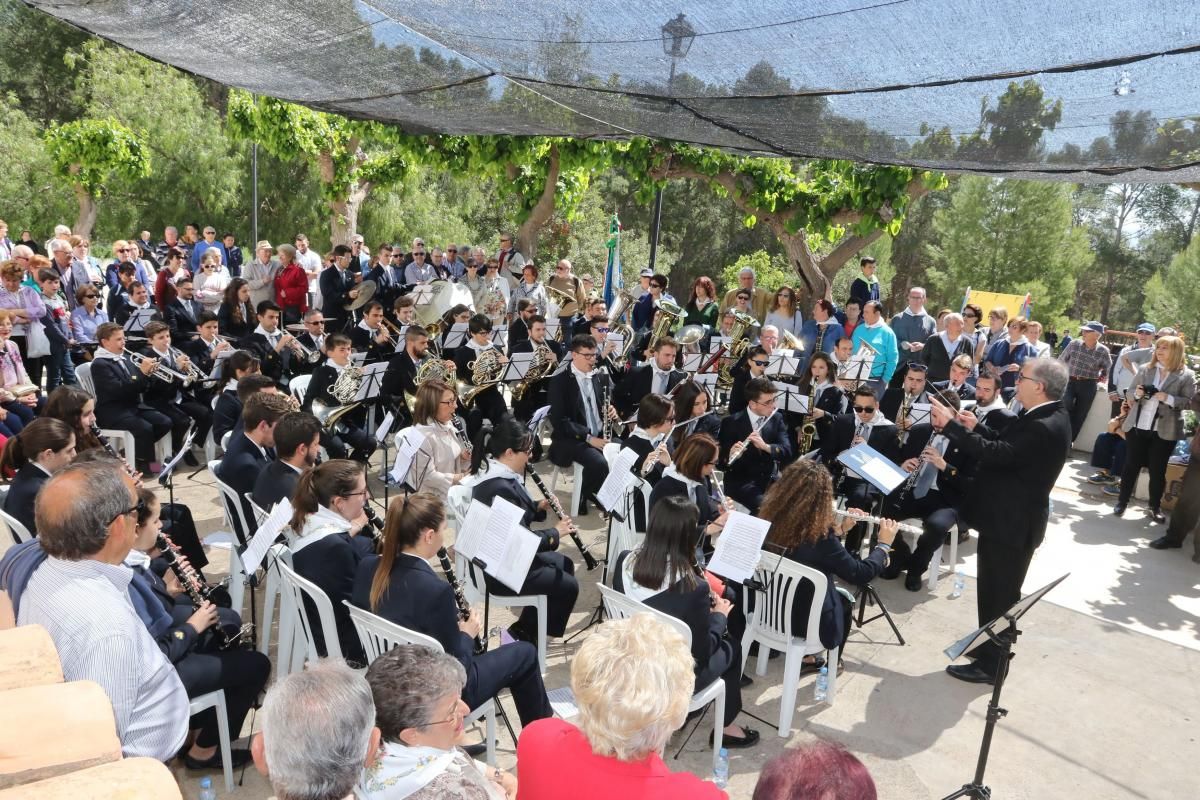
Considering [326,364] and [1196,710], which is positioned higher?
[326,364]

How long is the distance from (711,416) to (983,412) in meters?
2.14

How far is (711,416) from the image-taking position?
6938 millimetres

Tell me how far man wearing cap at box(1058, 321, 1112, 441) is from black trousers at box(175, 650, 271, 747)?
9019 mm

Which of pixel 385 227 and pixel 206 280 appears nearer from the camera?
pixel 206 280

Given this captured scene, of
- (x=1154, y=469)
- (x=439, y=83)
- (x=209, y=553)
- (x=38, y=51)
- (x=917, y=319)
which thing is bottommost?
(x=209, y=553)

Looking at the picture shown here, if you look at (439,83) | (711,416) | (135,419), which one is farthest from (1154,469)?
(135,419)

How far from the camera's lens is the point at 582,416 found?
7.34m

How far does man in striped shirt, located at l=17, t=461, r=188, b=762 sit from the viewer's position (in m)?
2.78

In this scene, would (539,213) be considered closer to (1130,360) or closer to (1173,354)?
(1130,360)

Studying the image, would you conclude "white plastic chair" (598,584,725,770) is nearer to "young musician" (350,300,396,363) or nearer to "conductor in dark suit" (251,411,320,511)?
"conductor in dark suit" (251,411,320,511)

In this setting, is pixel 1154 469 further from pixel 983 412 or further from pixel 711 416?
pixel 711 416

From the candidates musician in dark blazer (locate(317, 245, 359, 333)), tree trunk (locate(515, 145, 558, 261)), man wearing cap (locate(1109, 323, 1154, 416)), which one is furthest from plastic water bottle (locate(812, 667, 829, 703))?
tree trunk (locate(515, 145, 558, 261))

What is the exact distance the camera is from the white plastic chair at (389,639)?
11.0 ft

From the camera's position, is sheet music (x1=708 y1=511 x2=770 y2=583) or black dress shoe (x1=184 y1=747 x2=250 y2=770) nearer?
black dress shoe (x1=184 y1=747 x2=250 y2=770)
